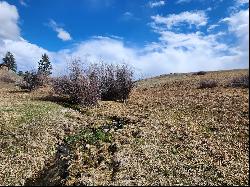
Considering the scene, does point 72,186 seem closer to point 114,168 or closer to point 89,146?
point 114,168

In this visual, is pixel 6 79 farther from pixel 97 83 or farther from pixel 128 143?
pixel 128 143

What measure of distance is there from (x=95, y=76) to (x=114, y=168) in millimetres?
19955

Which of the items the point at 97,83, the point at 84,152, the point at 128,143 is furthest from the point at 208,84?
the point at 84,152

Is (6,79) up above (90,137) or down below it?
above

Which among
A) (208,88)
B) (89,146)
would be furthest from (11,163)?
(208,88)

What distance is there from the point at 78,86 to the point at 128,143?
1468 cm

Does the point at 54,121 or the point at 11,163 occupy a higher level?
the point at 54,121

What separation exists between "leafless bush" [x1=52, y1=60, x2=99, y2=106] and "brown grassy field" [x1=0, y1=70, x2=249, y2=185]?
1.49m

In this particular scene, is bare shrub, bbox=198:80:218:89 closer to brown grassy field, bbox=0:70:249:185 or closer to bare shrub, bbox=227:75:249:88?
bare shrub, bbox=227:75:249:88

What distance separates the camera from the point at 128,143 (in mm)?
22438

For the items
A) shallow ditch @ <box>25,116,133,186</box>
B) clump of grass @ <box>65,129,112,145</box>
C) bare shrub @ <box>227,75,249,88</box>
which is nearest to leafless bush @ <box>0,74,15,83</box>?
bare shrub @ <box>227,75,249,88</box>

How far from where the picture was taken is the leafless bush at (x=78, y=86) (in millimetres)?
34500

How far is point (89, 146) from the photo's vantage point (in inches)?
892

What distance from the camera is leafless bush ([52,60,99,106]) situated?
113 feet
